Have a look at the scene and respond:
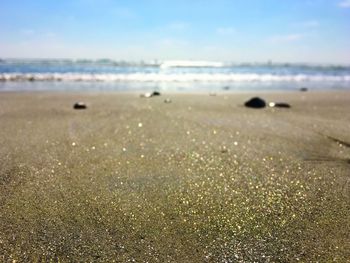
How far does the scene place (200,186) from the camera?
3457mm

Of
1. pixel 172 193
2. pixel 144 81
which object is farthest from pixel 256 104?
pixel 144 81

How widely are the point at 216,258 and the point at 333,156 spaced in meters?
2.79

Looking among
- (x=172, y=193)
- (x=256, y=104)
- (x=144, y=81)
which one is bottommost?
(x=172, y=193)

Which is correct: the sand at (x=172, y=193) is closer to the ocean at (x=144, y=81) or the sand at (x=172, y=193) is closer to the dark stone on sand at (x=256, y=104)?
the dark stone on sand at (x=256, y=104)

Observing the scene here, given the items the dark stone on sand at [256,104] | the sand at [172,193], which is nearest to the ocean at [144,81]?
the dark stone on sand at [256,104]

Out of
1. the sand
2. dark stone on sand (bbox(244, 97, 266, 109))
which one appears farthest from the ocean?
the sand

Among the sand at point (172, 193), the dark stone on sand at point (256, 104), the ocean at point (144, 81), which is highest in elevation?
the ocean at point (144, 81)

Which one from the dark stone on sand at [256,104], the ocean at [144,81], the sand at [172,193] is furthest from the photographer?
the ocean at [144,81]

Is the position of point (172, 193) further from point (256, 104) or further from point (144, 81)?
point (144, 81)

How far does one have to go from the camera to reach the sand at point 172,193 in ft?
7.88

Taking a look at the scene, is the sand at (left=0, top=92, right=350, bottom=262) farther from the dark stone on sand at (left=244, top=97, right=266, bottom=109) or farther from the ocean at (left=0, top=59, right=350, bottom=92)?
the ocean at (left=0, top=59, right=350, bottom=92)

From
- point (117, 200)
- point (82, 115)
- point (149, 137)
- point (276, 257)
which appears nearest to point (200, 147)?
point (149, 137)

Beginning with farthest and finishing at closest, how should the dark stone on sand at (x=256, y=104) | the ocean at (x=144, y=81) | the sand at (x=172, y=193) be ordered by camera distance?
the ocean at (x=144, y=81) < the dark stone on sand at (x=256, y=104) < the sand at (x=172, y=193)

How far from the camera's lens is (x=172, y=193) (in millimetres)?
3275
